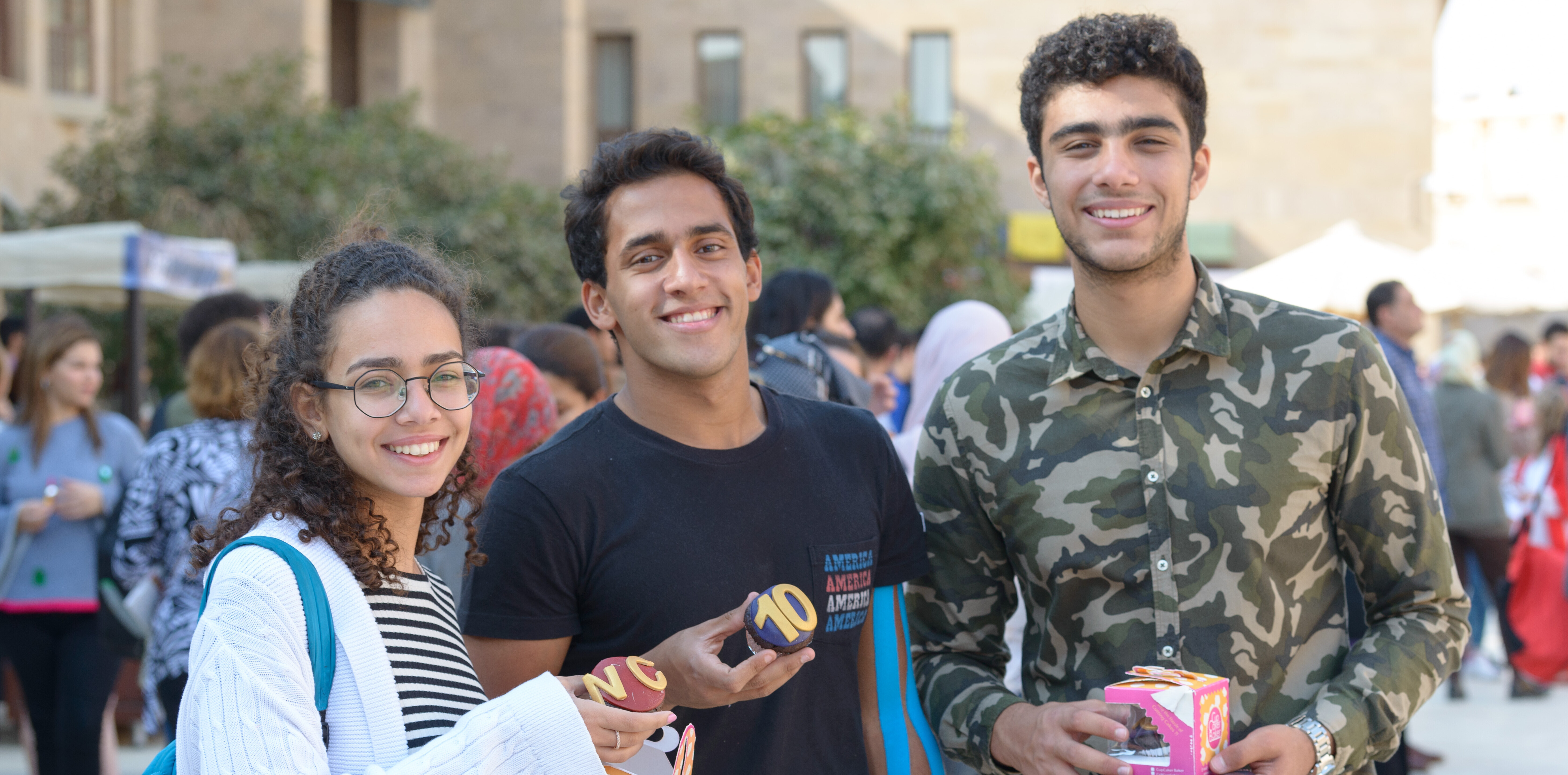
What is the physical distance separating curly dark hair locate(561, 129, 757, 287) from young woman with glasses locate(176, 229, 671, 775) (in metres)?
0.30

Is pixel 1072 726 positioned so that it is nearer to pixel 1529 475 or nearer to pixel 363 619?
pixel 363 619

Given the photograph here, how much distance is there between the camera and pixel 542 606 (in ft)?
7.54

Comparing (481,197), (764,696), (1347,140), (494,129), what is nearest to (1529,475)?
(764,696)

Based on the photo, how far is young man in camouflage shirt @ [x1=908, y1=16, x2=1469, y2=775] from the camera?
8.22 feet

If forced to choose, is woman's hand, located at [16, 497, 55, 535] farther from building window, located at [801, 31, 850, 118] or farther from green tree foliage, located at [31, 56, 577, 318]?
building window, located at [801, 31, 850, 118]

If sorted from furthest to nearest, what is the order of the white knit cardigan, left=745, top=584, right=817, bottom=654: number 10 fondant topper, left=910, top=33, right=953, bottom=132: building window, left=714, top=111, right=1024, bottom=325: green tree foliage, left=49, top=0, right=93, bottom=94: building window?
left=910, top=33, right=953, bottom=132: building window, left=714, top=111, right=1024, bottom=325: green tree foliage, left=49, top=0, right=93, bottom=94: building window, left=745, top=584, right=817, bottom=654: number 10 fondant topper, the white knit cardigan

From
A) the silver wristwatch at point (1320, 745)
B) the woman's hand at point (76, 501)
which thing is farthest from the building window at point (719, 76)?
the silver wristwatch at point (1320, 745)

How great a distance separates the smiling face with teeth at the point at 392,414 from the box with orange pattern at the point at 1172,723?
3.93 ft

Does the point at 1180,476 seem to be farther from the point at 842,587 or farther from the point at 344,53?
the point at 344,53

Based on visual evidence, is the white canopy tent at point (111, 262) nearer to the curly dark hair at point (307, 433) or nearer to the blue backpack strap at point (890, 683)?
the curly dark hair at point (307, 433)

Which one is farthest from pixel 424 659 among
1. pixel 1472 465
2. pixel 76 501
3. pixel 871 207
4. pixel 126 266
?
pixel 871 207

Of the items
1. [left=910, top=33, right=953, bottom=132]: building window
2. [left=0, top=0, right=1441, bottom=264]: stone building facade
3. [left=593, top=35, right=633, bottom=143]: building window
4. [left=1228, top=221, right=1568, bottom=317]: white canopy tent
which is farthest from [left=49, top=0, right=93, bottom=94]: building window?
[left=910, top=33, right=953, bottom=132]: building window

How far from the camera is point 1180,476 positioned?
2547 mm

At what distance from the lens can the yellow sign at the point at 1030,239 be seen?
2564 centimetres
